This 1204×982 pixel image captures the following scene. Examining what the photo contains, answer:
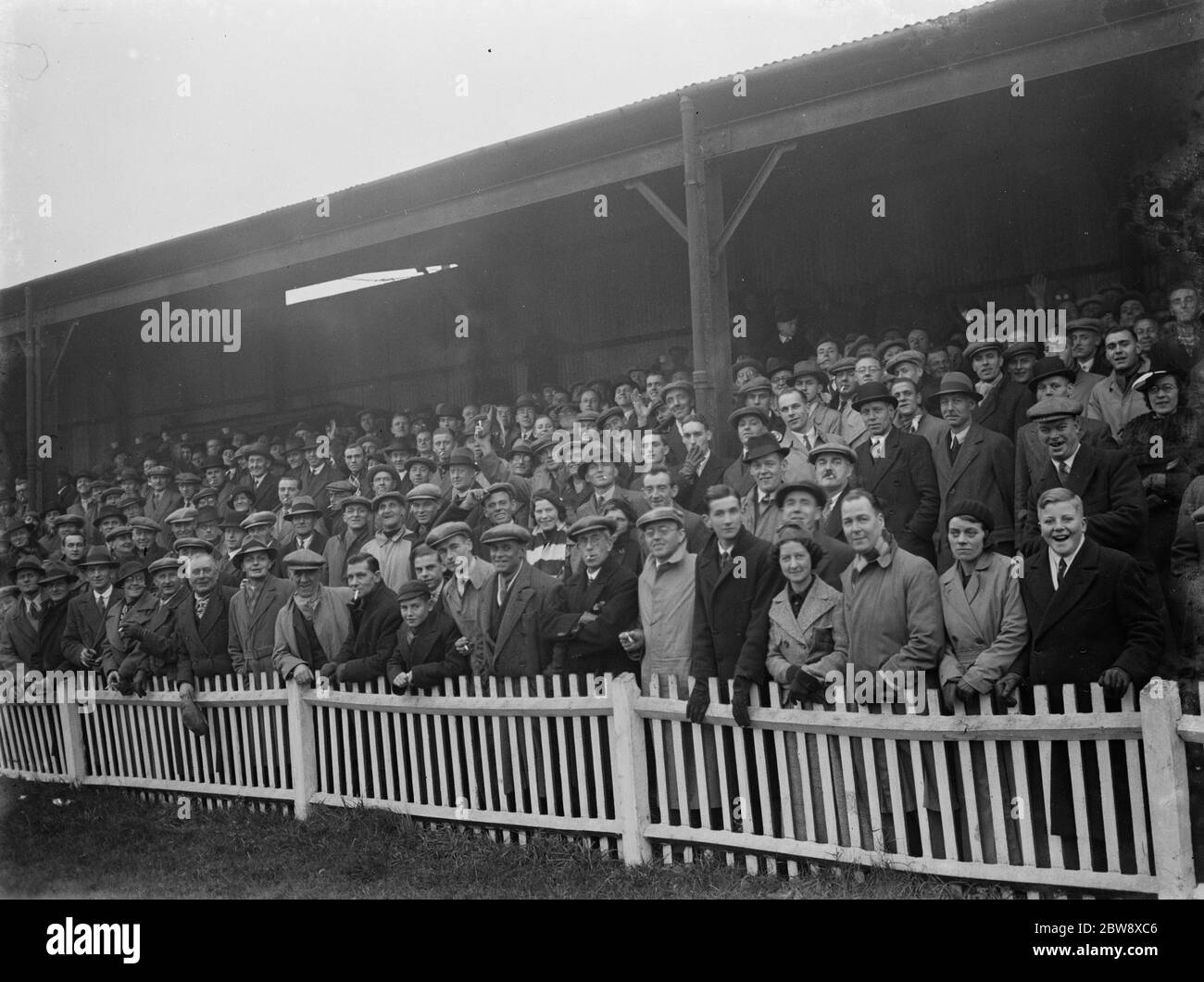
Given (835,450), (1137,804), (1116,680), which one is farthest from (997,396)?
(1137,804)

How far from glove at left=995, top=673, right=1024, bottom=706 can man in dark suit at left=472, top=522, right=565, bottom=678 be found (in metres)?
2.59

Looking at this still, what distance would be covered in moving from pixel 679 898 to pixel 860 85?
19.7 feet

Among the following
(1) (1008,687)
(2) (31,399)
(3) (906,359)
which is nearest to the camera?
(1) (1008,687)

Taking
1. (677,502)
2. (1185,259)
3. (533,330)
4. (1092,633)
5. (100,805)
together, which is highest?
(533,330)

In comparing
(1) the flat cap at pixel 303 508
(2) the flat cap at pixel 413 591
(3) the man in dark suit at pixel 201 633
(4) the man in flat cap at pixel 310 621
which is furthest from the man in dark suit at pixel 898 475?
(3) the man in dark suit at pixel 201 633

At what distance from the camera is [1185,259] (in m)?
8.47

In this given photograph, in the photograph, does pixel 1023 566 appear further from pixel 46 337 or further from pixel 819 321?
pixel 46 337

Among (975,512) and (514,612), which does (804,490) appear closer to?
(975,512)

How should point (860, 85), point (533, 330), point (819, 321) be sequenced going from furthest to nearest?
point (533, 330) → point (819, 321) → point (860, 85)

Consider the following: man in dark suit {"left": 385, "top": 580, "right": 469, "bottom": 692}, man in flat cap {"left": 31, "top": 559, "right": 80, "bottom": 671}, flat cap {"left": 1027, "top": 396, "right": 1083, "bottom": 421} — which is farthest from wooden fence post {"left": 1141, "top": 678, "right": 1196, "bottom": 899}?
man in flat cap {"left": 31, "top": 559, "right": 80, "bottom": 671}

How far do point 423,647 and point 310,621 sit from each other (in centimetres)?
136

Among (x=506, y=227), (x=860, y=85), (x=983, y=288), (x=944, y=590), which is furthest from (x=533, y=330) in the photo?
(x=944, y=590)

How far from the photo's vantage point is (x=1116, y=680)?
4.45m

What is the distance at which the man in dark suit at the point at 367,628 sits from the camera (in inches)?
284
